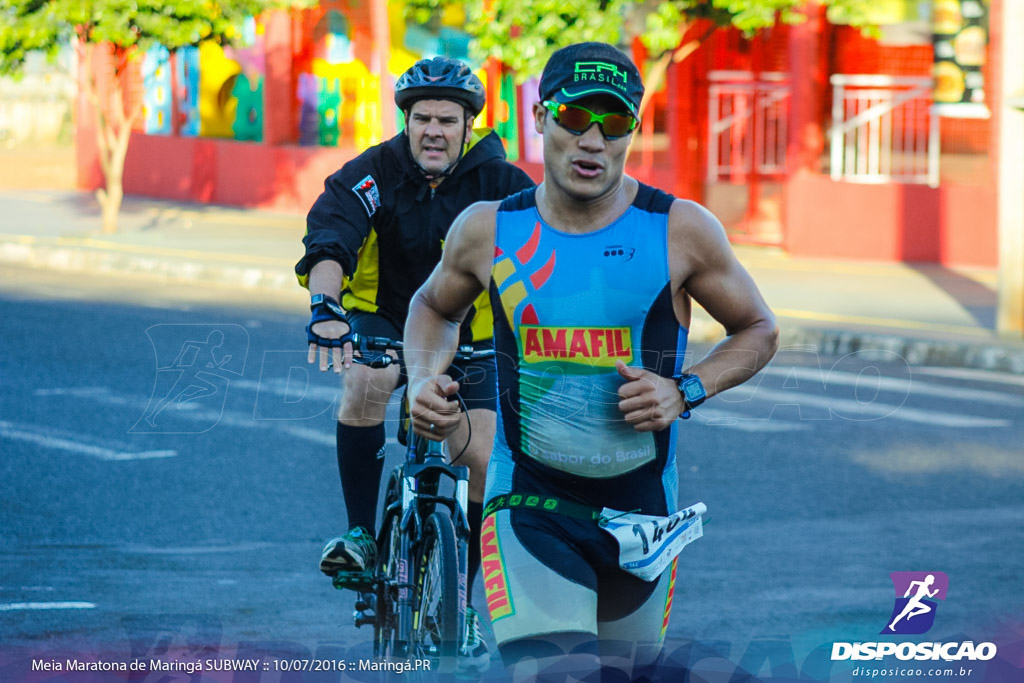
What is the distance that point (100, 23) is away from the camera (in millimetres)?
20938

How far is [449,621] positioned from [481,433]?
1.02 metres

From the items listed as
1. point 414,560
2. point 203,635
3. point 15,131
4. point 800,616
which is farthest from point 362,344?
point 15,131

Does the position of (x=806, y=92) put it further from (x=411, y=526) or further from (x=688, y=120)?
(x=411, y=526)

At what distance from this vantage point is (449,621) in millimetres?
4605

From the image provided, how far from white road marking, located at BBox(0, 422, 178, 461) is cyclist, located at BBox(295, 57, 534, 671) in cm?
372

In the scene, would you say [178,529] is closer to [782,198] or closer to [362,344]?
[362,344]

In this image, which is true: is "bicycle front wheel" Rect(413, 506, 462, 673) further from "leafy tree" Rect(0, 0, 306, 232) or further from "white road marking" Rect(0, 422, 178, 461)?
"leafy tree" Rect(0, 0, 306, 232)

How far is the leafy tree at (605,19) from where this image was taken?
17.4 meters

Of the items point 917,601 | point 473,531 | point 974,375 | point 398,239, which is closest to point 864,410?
point 974,375

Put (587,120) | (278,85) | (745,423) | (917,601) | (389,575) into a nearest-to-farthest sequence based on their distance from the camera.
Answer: (587,120) < (389,575) < (917,601) < (745,423) < (278,85)

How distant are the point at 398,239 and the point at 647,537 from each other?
207 centimetres

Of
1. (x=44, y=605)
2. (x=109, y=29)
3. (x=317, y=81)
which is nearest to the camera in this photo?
(x=44, y=605)

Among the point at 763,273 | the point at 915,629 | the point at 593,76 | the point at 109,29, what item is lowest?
the point at 915,629

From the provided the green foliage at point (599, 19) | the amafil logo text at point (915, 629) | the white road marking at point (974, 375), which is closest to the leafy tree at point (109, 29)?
the green foliage at point (599, 19)
